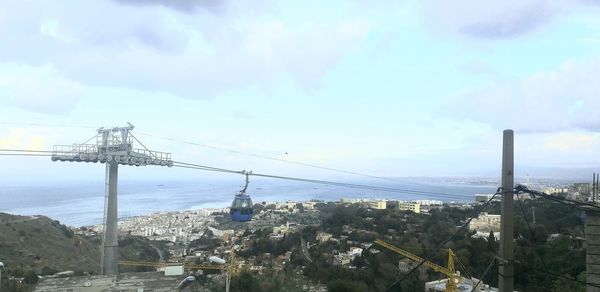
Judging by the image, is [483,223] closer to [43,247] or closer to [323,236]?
[323,236]

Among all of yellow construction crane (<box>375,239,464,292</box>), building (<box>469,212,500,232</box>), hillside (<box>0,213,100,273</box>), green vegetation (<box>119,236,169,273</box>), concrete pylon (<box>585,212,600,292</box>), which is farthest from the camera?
building (<box>469,212,500,232</box>)

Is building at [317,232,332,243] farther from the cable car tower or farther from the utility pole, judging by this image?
the utility pole

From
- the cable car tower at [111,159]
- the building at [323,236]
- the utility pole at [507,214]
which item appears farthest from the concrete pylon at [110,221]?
the building at [323,236]

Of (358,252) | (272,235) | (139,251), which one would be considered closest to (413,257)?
(358,252)

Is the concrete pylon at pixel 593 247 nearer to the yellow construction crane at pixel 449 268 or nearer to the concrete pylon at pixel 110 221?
the yellow construction crane at pixel 449 268

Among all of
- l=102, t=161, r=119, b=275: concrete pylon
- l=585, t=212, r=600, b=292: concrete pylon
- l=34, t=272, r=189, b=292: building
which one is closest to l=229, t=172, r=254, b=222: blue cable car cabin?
l=34, t=272, r=189, b=292: building

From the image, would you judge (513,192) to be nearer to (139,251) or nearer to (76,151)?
(76,151)
